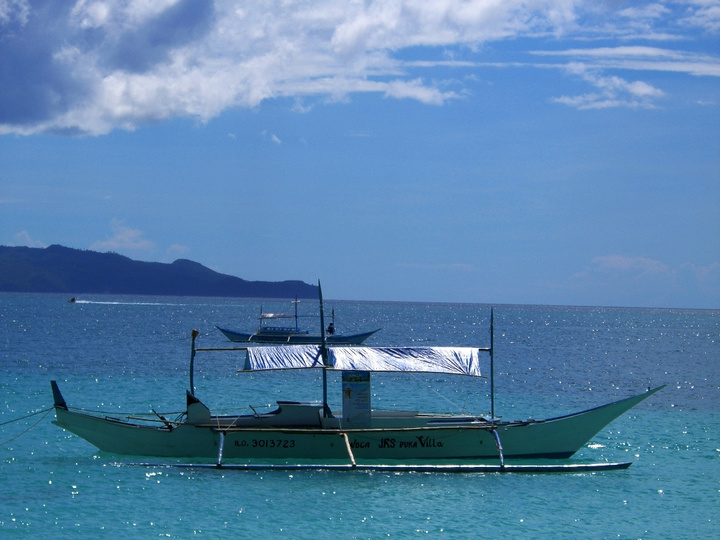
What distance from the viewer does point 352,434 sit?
2458cm

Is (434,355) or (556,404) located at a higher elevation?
(434,355)

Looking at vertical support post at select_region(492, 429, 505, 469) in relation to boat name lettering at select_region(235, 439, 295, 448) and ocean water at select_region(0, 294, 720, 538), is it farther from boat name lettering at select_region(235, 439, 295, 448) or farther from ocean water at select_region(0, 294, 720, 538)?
boat name lettering at select_region(235, 439, 295, 448)

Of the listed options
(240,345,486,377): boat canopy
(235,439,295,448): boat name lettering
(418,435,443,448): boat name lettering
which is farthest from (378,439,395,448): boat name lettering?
(235,439,295,448): boat name lettering

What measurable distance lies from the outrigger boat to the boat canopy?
35mm

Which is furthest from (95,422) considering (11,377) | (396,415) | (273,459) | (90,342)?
(90,342)

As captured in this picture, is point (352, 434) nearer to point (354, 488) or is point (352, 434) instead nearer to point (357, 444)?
point (357, 444)

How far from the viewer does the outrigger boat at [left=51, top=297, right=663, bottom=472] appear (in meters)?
24.5

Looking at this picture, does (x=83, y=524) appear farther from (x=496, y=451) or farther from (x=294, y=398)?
(x=294, y=398)

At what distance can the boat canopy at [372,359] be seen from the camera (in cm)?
2527

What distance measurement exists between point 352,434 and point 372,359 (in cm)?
244

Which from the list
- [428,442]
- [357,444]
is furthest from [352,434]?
[428,442]

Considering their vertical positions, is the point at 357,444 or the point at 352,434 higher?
the point at 352,434

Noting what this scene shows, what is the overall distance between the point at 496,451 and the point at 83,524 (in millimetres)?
12047

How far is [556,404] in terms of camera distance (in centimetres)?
4056
